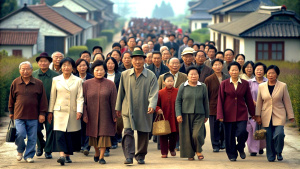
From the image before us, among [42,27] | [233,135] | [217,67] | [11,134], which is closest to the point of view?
[11,134]

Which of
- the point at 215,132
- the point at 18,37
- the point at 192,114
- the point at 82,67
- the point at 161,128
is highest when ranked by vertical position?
the point at 18,37

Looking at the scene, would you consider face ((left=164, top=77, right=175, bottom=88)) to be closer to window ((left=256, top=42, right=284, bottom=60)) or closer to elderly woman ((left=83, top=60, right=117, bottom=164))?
elderly woman ((left=83, top=60, right=117, bottom=164))

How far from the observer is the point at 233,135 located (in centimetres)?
1066

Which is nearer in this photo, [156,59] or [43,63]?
[43,63]

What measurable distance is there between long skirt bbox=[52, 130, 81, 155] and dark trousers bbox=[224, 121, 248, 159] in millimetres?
2660

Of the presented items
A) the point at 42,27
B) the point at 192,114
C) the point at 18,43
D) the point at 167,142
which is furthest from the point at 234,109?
the point at 42,27

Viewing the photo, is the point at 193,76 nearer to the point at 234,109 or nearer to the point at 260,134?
the point at 234,109

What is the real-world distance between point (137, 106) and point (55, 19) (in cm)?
3580

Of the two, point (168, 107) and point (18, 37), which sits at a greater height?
point (18, 37)

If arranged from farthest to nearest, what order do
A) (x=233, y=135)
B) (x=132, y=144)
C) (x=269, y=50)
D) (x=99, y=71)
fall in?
1. (x=269, y=50)
2. (x=233, y=135)
3. (x=99, y=71)
4. (x=132, y=144)

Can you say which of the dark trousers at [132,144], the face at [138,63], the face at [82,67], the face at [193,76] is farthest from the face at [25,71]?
the face at [193,76]

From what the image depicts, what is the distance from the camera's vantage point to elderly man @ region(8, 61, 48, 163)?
10.3m

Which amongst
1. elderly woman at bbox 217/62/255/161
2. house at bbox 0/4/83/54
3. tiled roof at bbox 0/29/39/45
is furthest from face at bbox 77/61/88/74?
house at bbox 0/4/83/54

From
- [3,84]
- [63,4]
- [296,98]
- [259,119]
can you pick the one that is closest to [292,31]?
[296,98]
